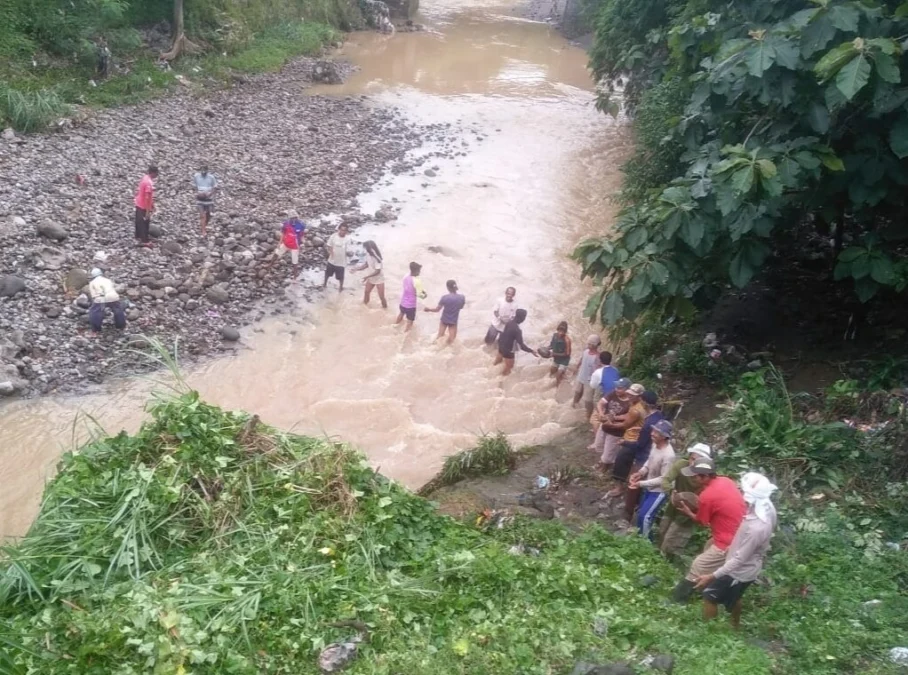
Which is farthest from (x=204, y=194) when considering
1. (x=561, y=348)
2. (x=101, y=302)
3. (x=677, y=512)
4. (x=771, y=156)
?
(x=677, y=512)

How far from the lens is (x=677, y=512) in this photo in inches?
249

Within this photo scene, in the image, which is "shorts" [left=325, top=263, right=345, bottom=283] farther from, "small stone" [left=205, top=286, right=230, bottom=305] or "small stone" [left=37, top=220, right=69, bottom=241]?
"small stone" [left=37, top=220, right=69, bottom=241]

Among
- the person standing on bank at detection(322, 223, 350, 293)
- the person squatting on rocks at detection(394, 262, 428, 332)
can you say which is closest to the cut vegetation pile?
the person squatting on rocks at detection(394, 262, 428, 332)

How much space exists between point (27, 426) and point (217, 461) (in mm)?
4424

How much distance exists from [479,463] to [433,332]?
3977mm

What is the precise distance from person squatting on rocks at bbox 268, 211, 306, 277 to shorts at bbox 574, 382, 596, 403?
18.3 feet

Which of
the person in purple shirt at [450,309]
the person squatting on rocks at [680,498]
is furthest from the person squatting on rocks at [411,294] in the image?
the person squatting on rocks at [680,498]

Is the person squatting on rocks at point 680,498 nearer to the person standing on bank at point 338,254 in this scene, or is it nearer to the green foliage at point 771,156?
the green foliage at point 771,156

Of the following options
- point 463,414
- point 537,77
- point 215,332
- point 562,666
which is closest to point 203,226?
point 215,332

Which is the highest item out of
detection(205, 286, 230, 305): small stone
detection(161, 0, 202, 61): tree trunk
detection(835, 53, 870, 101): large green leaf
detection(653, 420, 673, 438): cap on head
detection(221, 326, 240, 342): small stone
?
detection(835, 53, 870, 101): large green leaf

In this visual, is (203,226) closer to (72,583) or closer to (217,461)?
(217,461)

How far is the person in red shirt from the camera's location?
18.1 feet

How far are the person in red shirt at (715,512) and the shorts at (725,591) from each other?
0.19 metres

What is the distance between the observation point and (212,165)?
16.7 meters
